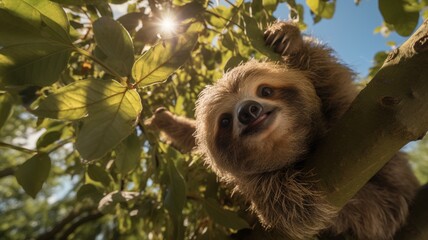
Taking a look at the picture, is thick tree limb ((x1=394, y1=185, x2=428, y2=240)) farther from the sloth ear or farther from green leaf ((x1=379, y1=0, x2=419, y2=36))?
the sloth ear

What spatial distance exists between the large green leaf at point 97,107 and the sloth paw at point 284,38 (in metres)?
1.26

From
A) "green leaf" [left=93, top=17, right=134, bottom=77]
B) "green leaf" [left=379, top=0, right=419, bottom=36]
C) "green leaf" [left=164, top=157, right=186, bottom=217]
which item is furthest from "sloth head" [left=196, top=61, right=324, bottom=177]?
"green leaf" [left=93, top=17, right=134, bottom=77]

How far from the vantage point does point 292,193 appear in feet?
7.06

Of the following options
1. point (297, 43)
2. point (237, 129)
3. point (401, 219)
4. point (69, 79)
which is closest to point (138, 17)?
point (69, 79)

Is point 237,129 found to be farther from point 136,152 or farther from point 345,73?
point 345,73

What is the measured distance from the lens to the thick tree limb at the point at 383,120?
4.88ft

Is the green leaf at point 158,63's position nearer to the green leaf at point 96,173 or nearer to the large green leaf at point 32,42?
the large green leaf at point 32,42

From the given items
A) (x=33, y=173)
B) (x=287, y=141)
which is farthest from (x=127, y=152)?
(x=287, y=141)

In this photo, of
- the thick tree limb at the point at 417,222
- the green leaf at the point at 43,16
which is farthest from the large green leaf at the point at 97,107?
the thick tree limb at the point at 417,222

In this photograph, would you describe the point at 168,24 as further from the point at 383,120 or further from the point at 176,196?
the point at 383,120

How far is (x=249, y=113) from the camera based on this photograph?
2.07m

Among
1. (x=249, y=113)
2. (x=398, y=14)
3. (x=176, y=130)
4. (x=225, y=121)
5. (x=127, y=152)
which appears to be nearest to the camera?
(x=398, y=14)

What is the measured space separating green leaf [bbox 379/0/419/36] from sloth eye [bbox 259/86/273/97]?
0.77 metres

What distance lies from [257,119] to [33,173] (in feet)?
3.77
